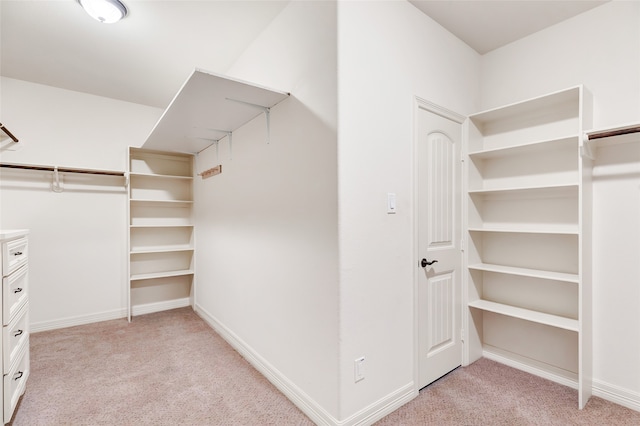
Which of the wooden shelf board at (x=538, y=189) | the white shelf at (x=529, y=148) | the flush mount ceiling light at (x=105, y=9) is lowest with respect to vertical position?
the wooden shelf board at (x=538, y=189)

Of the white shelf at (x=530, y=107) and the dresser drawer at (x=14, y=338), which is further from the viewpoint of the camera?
the white shelf at (x=530, y=107)

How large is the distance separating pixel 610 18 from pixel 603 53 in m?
0.22

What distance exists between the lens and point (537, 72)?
245cm

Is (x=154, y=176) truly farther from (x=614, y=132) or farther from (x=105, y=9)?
(x=614, y=132)

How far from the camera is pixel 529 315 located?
230cm

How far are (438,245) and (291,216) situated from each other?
3.66 ft

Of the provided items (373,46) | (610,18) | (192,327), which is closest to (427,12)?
(373,46)

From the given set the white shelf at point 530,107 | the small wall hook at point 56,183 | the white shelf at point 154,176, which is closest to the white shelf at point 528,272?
the white shelf at point 530,107

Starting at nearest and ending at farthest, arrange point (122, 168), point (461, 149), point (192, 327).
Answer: point (461, 149) < point (192, 327) < point (122, 168)

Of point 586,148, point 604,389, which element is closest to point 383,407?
point 604,389

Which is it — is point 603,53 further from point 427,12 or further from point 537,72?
point 427,12

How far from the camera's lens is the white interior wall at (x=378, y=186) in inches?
68.1

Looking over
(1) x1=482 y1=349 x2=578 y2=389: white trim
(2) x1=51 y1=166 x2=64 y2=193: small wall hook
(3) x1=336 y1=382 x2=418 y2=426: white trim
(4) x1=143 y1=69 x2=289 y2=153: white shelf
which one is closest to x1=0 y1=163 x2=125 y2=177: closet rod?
(2) x1=51 y1=166 x2=64 y2=193: small wall hook

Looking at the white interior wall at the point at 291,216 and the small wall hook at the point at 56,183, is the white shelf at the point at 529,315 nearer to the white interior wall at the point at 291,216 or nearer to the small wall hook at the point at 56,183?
the white interior wall at the point at 291,216
